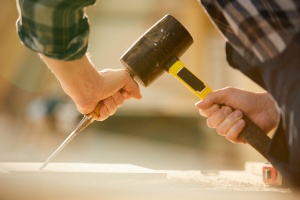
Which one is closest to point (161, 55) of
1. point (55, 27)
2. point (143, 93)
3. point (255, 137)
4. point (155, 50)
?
point (155, 50)

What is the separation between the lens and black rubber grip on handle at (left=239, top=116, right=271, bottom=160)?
50.5 inches

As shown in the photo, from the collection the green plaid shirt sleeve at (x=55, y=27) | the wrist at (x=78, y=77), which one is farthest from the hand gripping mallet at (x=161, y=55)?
the green plaid shirt sleeve at (x=55, y=27)

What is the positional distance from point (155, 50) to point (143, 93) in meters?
5.05

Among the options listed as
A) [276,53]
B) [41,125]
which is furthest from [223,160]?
[276,53]

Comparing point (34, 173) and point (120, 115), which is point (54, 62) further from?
point (120, 115)

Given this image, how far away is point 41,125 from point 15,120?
1.04 meters

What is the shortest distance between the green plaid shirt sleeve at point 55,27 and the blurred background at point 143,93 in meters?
4.86

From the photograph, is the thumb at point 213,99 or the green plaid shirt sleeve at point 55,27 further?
the thumb at point 213,99

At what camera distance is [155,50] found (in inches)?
53.9

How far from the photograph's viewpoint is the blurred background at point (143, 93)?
20.3 feet

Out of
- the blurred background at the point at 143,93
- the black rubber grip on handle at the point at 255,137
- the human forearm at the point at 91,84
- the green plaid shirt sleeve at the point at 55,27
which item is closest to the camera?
the green plaid shirt sleeve at the point at 55,27

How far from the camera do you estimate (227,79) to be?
6.36m

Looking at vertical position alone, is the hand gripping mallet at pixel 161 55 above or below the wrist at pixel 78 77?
below

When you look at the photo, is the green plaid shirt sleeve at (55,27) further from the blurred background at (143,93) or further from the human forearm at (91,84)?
the blurred background at (143,93)
